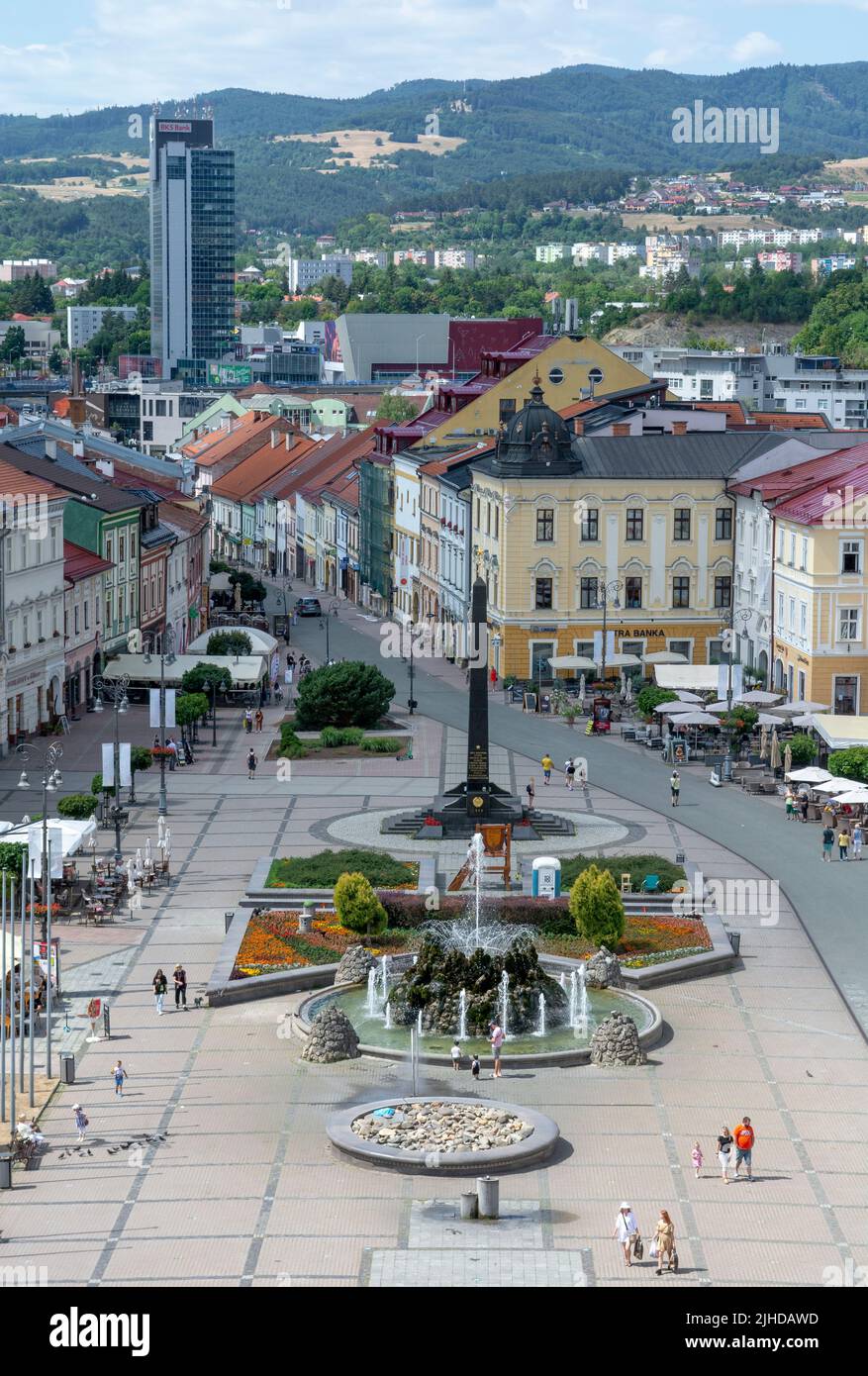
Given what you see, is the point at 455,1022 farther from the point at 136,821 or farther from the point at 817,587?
the point at 817,587

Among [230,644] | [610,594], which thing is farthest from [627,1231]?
[610,594]

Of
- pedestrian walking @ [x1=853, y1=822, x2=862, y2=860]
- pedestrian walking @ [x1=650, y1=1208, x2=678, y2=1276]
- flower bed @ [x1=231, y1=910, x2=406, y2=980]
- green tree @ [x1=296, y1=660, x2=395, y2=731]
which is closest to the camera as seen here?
pedestrian walking @ [x1=650, y1=1208, x2=678, y2=1276]

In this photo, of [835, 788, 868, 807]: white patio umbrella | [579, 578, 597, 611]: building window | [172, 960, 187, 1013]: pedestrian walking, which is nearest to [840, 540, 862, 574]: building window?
[579, 578, 597, 611]: building window

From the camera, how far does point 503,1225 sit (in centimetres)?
3488

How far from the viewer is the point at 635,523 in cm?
9756

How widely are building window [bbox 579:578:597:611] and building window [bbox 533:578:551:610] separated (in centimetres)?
137

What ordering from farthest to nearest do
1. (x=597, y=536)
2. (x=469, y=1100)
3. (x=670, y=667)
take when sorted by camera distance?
(x=597, y=536)
(x=670, y=667)
(x=469, y=1100)

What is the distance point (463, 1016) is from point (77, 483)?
56.2 metres

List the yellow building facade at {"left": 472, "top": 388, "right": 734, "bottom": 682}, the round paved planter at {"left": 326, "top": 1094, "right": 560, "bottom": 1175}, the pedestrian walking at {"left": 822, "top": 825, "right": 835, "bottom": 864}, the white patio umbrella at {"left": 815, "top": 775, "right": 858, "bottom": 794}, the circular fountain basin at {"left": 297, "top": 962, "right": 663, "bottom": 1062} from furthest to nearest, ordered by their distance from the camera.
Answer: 1. the yellow building facade at {"left": 472, "top": 388, "right": 734, "bottom": 682}
2. the white patio umbrella at {"left": 815, "top": 775, "right": 858, "bottom": 794}
3. the pedestrian walking at {"left": 822, "top": 825, "right": 835, "bottom": 864}
4. the circular fountain basin at {"left": 297, "top": 962, "right": 663, "bottom": 1062}
5. the round paved planter at {"left": 326, "top": 1094, "right": 560, "bottom": 1175}

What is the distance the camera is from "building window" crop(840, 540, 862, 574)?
83.8 meters

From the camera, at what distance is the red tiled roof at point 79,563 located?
A: 296ft

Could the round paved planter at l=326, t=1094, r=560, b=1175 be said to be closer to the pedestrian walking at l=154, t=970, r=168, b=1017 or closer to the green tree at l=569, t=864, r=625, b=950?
the pedestrian walking at l=154, t=970, r=168, b=1017
